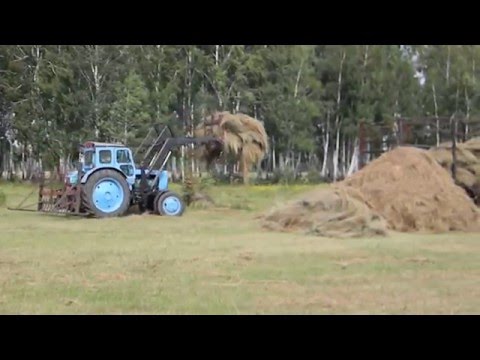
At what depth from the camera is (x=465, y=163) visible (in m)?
17.4

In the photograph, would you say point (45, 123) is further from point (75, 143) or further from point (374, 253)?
point (374, 253)

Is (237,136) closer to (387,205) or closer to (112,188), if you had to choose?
(112,188)

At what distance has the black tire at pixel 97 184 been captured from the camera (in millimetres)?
17531

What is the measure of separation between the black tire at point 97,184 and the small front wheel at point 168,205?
784 millimetres

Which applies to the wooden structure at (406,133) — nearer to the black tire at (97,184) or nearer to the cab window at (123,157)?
the cab window at (123,157)

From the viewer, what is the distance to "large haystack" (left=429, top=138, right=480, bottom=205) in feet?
A: 56.3

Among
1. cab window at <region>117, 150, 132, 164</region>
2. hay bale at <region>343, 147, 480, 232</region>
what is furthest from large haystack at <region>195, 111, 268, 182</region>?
hay bale at <region>343, 147, 480, 232</region>

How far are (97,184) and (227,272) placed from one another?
9127 mm

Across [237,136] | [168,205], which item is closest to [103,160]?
[168,205]

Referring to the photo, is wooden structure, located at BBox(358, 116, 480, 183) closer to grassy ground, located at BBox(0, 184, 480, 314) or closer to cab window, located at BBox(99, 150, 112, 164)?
grassy ground, located at BBox(0, 184, 480, 314)

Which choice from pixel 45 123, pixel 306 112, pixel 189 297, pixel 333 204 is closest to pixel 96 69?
pixel 45 123

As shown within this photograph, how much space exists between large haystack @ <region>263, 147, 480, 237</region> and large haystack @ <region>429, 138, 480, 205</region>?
1139 mm

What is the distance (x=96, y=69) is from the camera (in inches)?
1446
